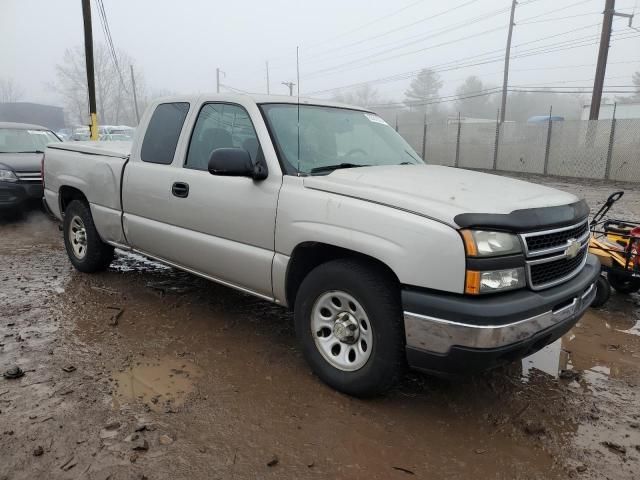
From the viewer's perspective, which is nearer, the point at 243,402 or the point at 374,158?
the point at 243,402

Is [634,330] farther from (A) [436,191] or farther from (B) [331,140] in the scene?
(B) [331,140]

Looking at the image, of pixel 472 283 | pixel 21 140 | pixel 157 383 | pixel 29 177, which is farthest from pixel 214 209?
pixel 21 140

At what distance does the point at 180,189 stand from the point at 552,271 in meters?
2.79

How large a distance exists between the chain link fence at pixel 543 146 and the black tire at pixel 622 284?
1354cm

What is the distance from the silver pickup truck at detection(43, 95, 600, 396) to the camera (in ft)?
8.67

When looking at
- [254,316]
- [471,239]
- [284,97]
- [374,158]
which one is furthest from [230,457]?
[284,97]

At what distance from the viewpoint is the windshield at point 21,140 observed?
9.31 meters

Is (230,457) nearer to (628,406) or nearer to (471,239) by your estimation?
(471,239)

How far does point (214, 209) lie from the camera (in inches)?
151

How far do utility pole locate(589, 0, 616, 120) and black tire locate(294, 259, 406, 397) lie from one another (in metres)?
19.9

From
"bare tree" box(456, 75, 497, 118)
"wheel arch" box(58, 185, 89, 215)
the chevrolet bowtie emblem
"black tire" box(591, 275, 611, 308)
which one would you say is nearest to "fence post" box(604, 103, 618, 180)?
"black tire" box(591, 275, 611, 308)

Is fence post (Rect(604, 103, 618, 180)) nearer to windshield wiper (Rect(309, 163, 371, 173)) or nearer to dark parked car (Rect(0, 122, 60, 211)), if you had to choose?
windshield wiper (Rect(309, 163, 371, 173))

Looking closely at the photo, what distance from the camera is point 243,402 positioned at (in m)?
3.13

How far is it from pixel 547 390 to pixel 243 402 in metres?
1.99
